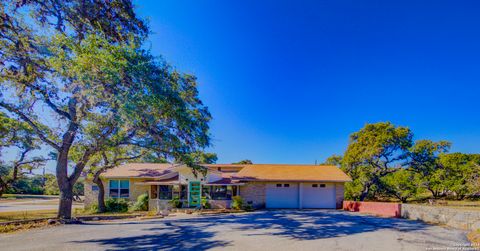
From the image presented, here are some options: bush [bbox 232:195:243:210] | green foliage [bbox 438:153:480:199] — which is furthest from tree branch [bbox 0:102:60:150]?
green foliage [bbox 438:153:480:199]

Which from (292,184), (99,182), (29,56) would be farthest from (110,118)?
(292,184)

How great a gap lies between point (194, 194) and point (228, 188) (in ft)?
9.21

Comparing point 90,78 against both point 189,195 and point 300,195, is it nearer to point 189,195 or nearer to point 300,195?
point 189,195

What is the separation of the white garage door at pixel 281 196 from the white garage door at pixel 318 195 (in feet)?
2.75

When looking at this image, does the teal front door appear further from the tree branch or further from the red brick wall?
the red brick wall

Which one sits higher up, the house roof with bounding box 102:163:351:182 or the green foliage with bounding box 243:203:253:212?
the house roof with bounding box 102:163:351:182

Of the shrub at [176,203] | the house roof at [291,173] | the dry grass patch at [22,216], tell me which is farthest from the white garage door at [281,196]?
the dry grass patch at [22,216]

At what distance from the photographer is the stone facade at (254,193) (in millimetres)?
23719

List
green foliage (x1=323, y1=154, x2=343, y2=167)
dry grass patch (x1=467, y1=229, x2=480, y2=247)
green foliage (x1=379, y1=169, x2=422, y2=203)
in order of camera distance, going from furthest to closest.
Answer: green foliage (x1=323, y1=154, x2=343, y2=167) → green foliage (x1=379, y1=169, x2=422, y2=203) → dry grass patch (x1=467, y1=229, x2=480, y2=247)

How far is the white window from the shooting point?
25.0 m

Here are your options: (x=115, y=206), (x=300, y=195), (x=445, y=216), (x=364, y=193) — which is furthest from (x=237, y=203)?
(x=364, y=193)

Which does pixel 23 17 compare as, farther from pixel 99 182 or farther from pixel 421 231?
pixel 421 231

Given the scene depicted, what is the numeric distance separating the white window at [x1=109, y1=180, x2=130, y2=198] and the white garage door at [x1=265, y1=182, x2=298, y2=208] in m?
12.2

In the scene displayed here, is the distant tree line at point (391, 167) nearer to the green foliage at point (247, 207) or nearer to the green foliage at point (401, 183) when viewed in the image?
the green foliage at point (401, 183)
